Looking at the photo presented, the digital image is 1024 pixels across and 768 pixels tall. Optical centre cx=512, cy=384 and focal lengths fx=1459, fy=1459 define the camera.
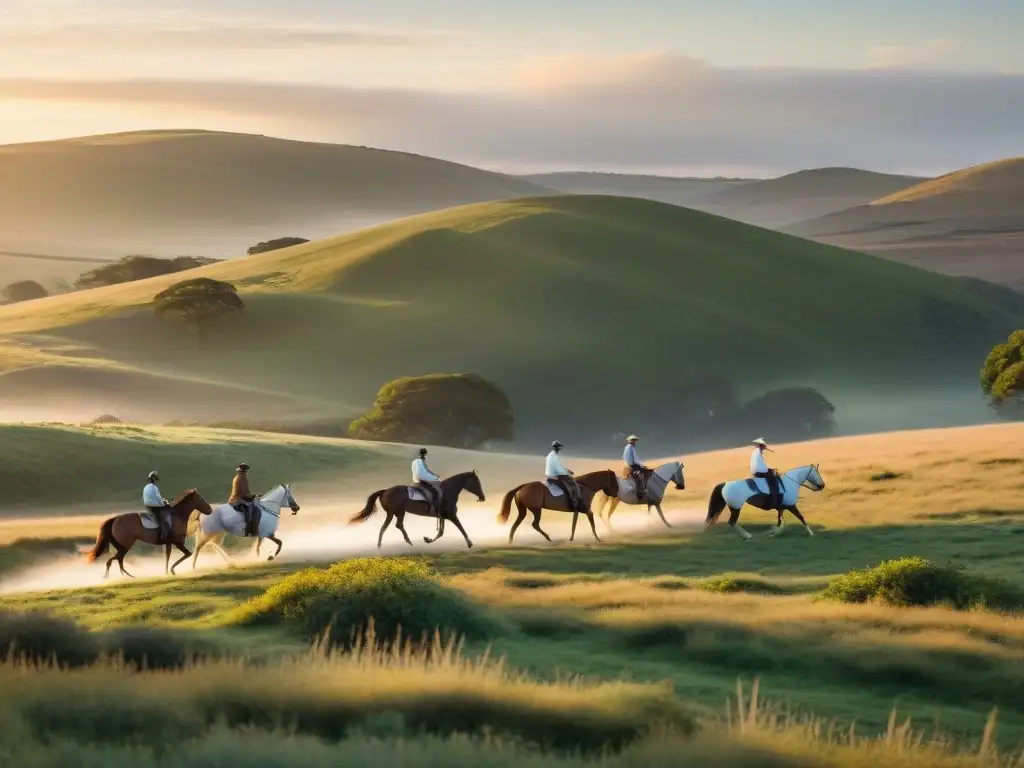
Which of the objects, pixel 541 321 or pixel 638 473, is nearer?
pixel 638 473

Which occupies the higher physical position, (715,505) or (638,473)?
(638,473)

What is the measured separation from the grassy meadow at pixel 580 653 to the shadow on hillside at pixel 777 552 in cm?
12

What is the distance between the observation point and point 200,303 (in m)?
131

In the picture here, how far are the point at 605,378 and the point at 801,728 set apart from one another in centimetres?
11669

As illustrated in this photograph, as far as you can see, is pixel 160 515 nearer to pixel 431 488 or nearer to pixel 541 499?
pixel 431 488

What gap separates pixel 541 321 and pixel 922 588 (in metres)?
114

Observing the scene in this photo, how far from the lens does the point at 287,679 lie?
45.6 feet

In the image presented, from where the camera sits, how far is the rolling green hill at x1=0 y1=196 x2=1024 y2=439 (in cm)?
11875

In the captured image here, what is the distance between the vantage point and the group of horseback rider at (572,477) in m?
37.0

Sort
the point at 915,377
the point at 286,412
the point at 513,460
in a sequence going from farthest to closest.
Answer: the point at 915,377 → the point at 286,412 → the point at 513,460

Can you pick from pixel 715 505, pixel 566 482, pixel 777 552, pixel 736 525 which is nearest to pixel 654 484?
pixel 715 505

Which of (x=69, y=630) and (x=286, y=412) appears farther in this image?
(x=286, y=412)

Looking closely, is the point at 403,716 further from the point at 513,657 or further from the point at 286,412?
the point at 286,412

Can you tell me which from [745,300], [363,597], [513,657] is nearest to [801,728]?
[513,657]
